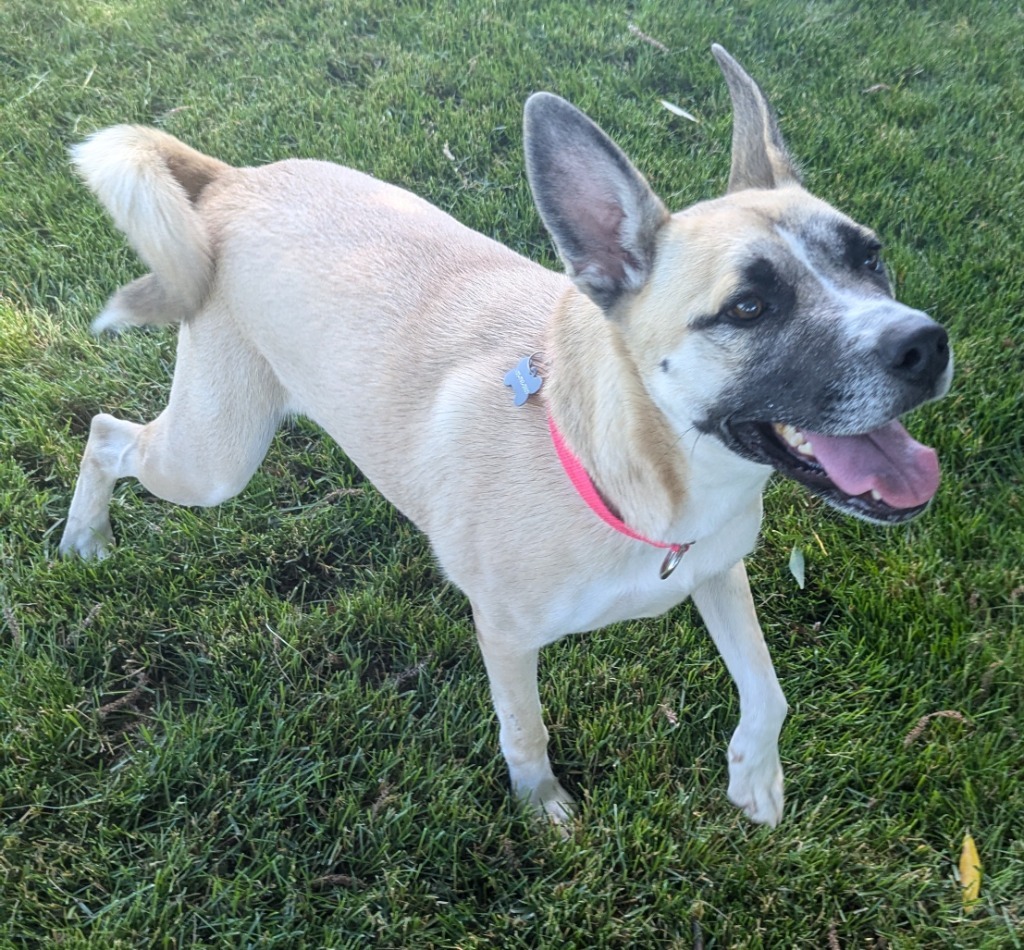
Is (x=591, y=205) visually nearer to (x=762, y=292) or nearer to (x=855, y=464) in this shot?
(x=762, y=292)

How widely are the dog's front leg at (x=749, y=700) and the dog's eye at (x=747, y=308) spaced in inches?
31.8

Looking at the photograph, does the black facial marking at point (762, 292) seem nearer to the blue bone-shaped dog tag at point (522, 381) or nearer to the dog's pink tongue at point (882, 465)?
the dog's pink tongue at point (882, 465)

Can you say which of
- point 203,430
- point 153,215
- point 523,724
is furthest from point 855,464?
point 153,215

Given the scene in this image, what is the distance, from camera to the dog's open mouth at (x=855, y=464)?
2.01m

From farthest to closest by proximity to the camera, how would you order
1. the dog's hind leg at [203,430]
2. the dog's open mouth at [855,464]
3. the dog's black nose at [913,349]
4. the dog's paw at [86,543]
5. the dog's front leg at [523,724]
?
the dog's paw at [86,543]
the dog's hind leg at [203,430]
the dog's front leg at [523,724]
the dog's open mouth at [855,464]
the dog's black nose at [913,349]

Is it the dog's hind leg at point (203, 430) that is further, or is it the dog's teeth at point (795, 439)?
the dog's hind leg at point (203, 430)

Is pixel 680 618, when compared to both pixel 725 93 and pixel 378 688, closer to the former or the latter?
pixel 378 688

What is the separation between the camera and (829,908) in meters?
2.36

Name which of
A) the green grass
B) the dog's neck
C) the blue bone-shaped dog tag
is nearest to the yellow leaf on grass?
the green grass

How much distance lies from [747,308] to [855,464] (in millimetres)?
442

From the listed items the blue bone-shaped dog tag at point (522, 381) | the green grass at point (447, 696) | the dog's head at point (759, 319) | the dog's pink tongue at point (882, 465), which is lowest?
the green grass at point (447, 696)

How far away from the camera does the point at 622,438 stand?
7.22 feet

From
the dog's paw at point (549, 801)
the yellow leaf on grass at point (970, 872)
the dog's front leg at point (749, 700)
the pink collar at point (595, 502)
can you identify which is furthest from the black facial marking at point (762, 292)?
the yellow leaf on grass at point (970, 872)

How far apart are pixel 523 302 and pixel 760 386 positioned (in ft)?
3.11
